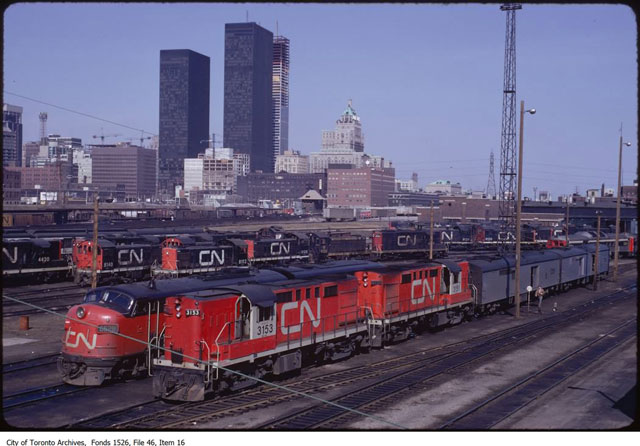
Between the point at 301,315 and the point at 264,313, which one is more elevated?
the point at 264,313

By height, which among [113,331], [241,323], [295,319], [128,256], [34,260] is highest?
[241,323]

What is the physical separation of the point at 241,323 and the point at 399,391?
21.5ft

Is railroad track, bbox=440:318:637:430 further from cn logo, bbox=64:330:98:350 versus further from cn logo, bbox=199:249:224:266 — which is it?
cn logo, bbox=199:249:224:266

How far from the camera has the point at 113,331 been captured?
23.9m

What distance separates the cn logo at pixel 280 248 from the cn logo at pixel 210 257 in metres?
9.78

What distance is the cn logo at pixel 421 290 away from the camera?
115 feet

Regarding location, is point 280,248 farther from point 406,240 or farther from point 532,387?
point 532,387

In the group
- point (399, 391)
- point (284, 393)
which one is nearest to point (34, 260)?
point (284, 393)

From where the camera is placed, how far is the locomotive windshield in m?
24.3

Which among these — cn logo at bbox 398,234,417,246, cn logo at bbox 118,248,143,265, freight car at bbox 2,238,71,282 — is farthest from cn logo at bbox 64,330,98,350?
cn logo at bbox 398,234,417,246

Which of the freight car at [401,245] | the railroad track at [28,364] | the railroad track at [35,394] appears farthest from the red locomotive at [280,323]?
the freight car at [401,245]

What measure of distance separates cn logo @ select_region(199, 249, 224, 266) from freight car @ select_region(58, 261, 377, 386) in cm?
3053
